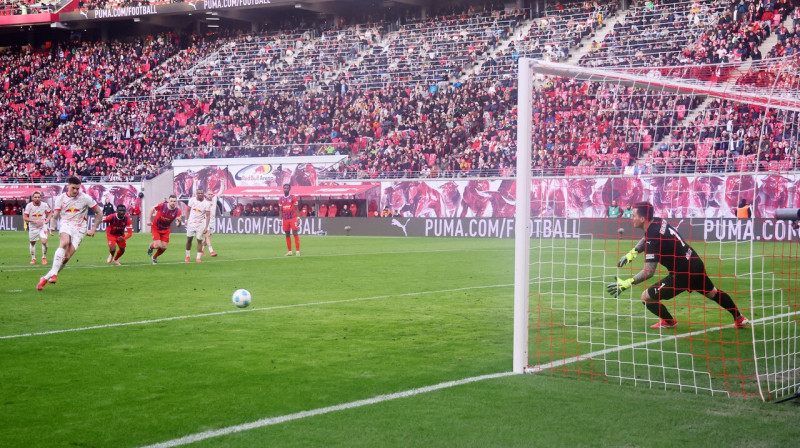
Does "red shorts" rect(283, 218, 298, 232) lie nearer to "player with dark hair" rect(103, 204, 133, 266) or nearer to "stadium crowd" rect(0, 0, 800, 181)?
"player with dark hair" rect(103, 204, 133, 266)

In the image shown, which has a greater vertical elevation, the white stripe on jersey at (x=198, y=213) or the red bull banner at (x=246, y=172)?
the red bull banner at (x=246, y=172)

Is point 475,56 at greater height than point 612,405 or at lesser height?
greater

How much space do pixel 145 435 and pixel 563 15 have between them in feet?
136

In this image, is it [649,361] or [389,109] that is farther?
[389,109]

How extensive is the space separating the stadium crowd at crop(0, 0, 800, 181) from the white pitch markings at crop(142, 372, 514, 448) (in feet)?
68.1

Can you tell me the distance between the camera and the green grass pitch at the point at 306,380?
5387mm

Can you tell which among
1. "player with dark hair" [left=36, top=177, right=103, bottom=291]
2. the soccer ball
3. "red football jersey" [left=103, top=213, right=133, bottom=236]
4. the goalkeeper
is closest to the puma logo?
"red football jersey" [left=103, top=213, right=133, bottom=236]

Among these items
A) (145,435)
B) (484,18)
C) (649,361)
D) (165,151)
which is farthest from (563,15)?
(145,435)

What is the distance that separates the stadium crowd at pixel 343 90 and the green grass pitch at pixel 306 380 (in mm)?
17376

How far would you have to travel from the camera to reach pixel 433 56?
45.2 metres

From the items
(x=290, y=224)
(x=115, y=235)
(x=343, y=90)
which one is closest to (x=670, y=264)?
(x=115, y=235)

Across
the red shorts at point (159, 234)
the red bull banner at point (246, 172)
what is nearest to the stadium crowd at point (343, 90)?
the red bull banner at point (246, 172)

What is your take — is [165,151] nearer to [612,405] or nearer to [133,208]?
[133,208]

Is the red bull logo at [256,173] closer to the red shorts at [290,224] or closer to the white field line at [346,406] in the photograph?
the red shorts at [290,224]
